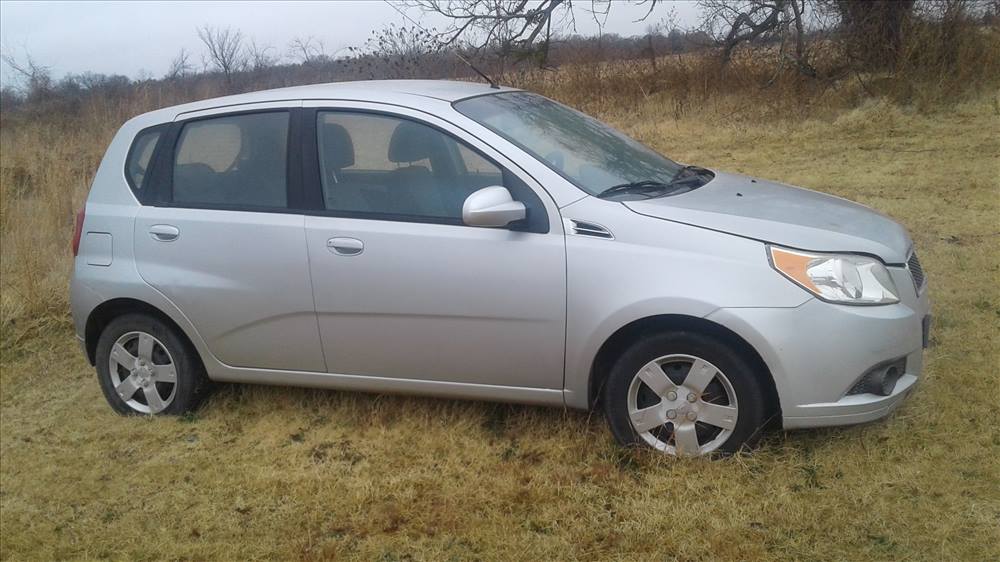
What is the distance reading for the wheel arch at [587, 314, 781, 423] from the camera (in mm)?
3770

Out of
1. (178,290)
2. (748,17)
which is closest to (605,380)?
(178,290)

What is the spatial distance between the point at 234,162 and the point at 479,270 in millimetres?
1572

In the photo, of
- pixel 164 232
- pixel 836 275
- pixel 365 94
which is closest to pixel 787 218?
pixel 836 275

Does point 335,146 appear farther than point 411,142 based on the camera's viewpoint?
Yes

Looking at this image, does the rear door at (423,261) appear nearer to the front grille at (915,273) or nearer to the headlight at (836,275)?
the headlight at (836,275)

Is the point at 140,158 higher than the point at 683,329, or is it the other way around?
the point at 140,158

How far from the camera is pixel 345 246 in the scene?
4.34m

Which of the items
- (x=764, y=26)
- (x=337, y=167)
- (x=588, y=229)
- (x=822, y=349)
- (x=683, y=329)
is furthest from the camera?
(x=764, y=26)

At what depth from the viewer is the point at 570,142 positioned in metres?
4.60

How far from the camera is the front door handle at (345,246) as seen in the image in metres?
4.32

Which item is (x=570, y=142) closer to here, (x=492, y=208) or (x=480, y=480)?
(x=492, y=208)

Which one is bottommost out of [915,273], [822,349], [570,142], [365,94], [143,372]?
[143,372]

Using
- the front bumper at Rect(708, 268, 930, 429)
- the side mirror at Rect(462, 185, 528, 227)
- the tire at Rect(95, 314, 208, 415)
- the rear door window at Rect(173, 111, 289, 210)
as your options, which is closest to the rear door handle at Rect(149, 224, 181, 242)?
Result: the rear door window at Rect(173, 111, 289, 210)

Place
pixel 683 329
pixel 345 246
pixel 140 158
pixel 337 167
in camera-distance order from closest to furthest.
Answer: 1. pixel 683 329
2. pixel 345 246
3. pixel 337 167
4. pixel 140 158
